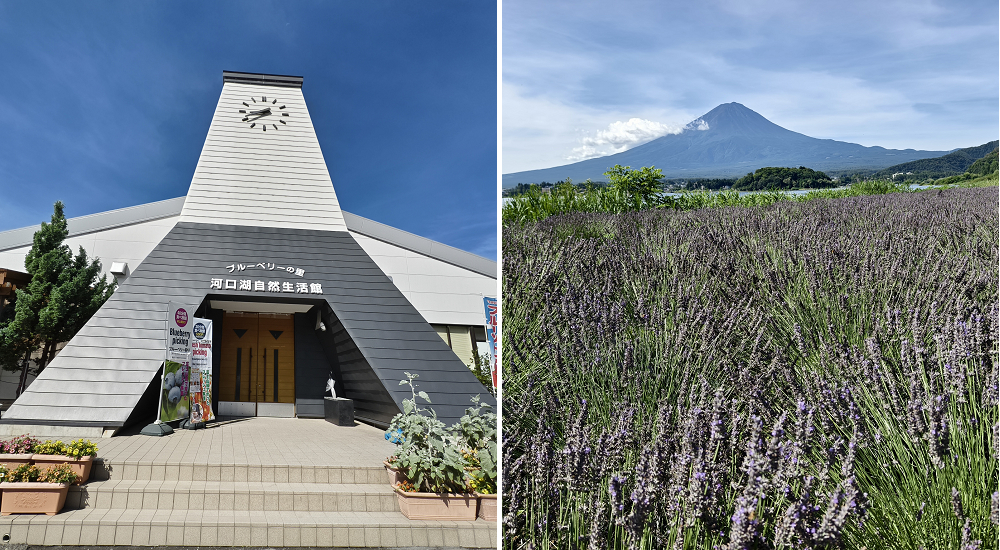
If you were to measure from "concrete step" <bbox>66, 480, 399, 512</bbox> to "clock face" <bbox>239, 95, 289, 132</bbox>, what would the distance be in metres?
6.82

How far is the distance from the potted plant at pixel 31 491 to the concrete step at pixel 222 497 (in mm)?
187

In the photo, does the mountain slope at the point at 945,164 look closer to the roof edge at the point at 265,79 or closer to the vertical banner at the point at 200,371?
the vertical banner at the point at 200,371

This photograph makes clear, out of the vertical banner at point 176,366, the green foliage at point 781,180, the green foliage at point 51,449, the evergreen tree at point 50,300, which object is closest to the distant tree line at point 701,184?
the green foliage at point 781,180

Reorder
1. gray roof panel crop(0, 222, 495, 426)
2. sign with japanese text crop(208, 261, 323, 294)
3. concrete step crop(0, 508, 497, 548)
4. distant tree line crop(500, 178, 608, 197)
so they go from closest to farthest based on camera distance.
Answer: concrete step crop(0, 508, 497, 548), gray roof panel crop(0, 222, 495, 426), distant tree line crop(500, 178, 608, 197), sign with japanese text crop(208, 261, 323, 294)

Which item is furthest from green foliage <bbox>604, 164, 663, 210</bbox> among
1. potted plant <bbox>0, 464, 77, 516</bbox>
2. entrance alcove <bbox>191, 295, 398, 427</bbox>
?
potted plant <bbox>0, 464, 77, 516</bbox>

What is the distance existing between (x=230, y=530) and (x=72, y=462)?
51.9 inches

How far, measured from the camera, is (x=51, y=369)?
6.18 metres

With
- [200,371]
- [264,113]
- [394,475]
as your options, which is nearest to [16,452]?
[394,475]

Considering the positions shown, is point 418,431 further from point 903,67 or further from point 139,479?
point 903,67

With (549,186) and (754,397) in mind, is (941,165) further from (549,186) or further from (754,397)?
(754,397)

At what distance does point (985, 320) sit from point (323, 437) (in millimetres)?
6273

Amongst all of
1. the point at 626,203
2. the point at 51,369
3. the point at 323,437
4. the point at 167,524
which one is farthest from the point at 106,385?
the point at 626,203

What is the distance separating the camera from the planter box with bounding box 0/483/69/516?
349 cm

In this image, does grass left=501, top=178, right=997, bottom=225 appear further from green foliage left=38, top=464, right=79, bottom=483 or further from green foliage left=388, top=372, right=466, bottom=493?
green foliage left=38, top=464, right=79, bottom=483
